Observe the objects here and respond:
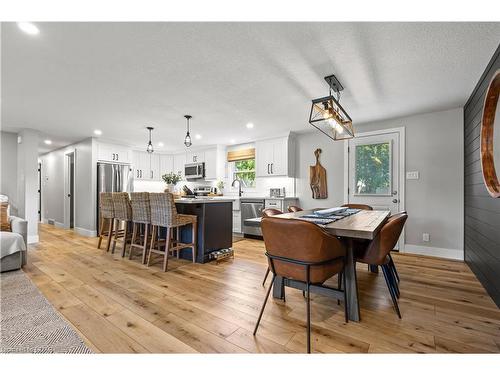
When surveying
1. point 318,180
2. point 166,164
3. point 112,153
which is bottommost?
point 318,180

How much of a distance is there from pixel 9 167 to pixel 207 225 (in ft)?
15.6

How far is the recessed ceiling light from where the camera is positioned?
1770 mm

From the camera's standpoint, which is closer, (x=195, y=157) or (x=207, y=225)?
(x=207, y=225)

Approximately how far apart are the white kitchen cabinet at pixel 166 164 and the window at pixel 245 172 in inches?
87.5

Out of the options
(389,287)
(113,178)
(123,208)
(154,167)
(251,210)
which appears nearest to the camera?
(389,287)

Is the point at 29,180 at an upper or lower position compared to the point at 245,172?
lower

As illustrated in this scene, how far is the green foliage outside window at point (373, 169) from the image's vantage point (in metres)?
4.13

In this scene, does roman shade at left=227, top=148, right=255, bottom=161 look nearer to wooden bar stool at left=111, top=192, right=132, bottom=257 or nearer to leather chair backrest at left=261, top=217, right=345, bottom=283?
wooden bar stool at left=111, top=192, right=132, bottom=257

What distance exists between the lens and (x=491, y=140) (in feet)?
7.99

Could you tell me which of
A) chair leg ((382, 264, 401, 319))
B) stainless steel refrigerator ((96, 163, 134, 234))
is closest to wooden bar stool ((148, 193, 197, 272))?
chair leg ((382, 264, 401, 319))

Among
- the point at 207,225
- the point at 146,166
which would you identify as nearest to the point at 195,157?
the point at 146,166

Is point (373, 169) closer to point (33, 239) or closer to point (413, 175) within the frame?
point (413, 175)
